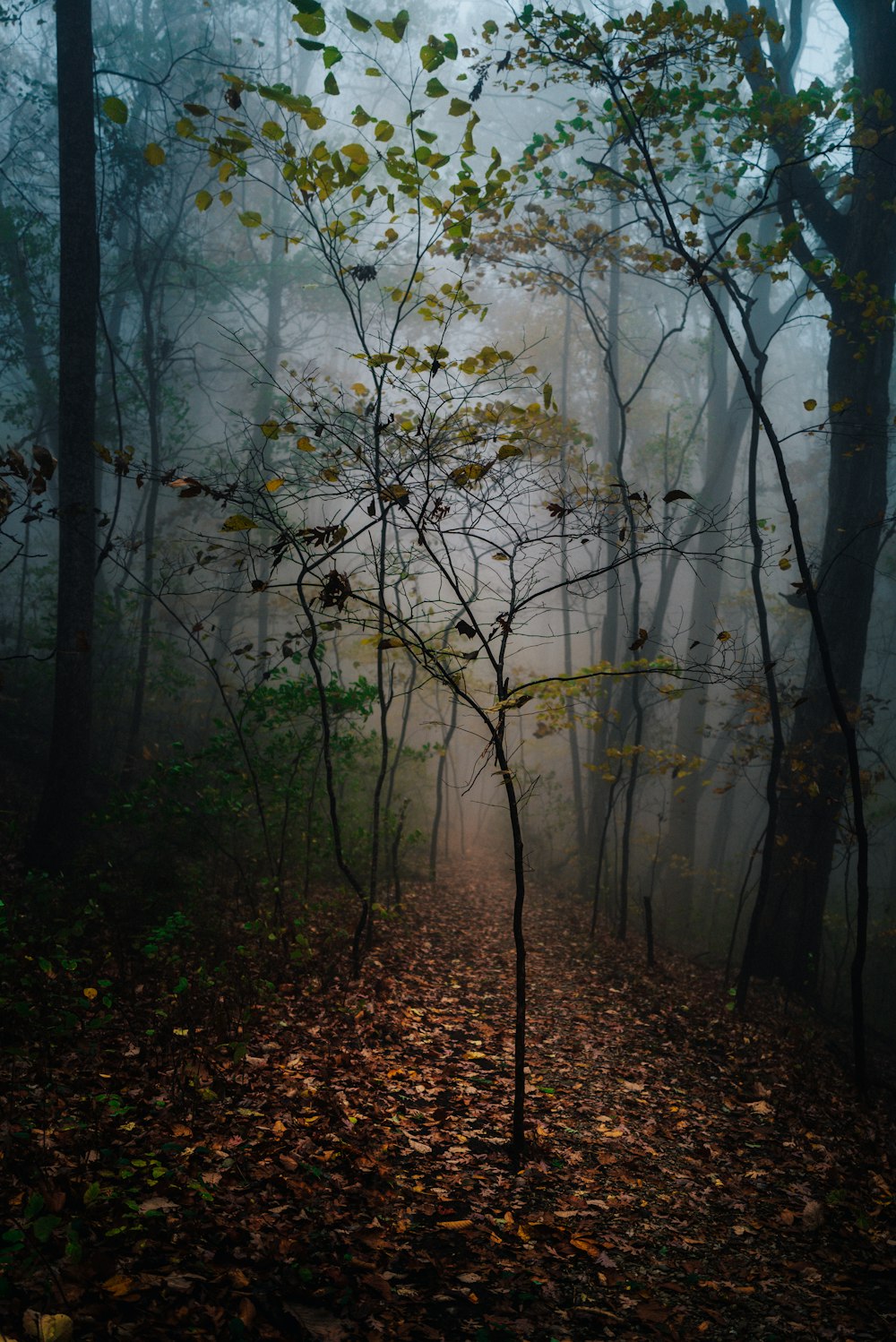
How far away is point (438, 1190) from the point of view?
310 cm

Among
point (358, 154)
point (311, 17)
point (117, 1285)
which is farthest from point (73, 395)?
point (117, 1285)

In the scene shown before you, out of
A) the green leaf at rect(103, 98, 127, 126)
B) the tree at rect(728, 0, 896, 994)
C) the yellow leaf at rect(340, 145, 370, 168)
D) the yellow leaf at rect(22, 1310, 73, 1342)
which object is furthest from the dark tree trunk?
the tree at rect(728, 0, 896, 994)

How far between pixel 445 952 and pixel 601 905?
5832 millimetres

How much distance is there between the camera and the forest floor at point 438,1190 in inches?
88.7

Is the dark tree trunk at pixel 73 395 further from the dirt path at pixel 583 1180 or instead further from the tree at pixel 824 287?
the tree at pixel 824 287

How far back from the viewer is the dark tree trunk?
6.61 meters

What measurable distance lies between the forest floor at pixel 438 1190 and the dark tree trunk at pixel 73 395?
3.16m

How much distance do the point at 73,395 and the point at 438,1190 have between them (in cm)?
680

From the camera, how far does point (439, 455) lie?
12.5 feet

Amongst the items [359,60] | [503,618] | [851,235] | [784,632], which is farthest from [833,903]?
[359,60]

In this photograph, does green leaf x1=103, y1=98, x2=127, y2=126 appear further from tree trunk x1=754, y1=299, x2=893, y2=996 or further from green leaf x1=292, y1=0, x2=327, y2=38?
tree trunk x1=754, y1=299, x2=893, y2=996

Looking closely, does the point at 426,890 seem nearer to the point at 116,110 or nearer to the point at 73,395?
the point at 73,395

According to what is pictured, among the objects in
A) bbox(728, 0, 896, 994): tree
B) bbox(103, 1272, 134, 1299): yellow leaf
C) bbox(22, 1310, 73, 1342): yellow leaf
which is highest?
bbox(728, 0, 896, 994): tree

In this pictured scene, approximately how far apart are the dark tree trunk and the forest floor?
10.4ft
